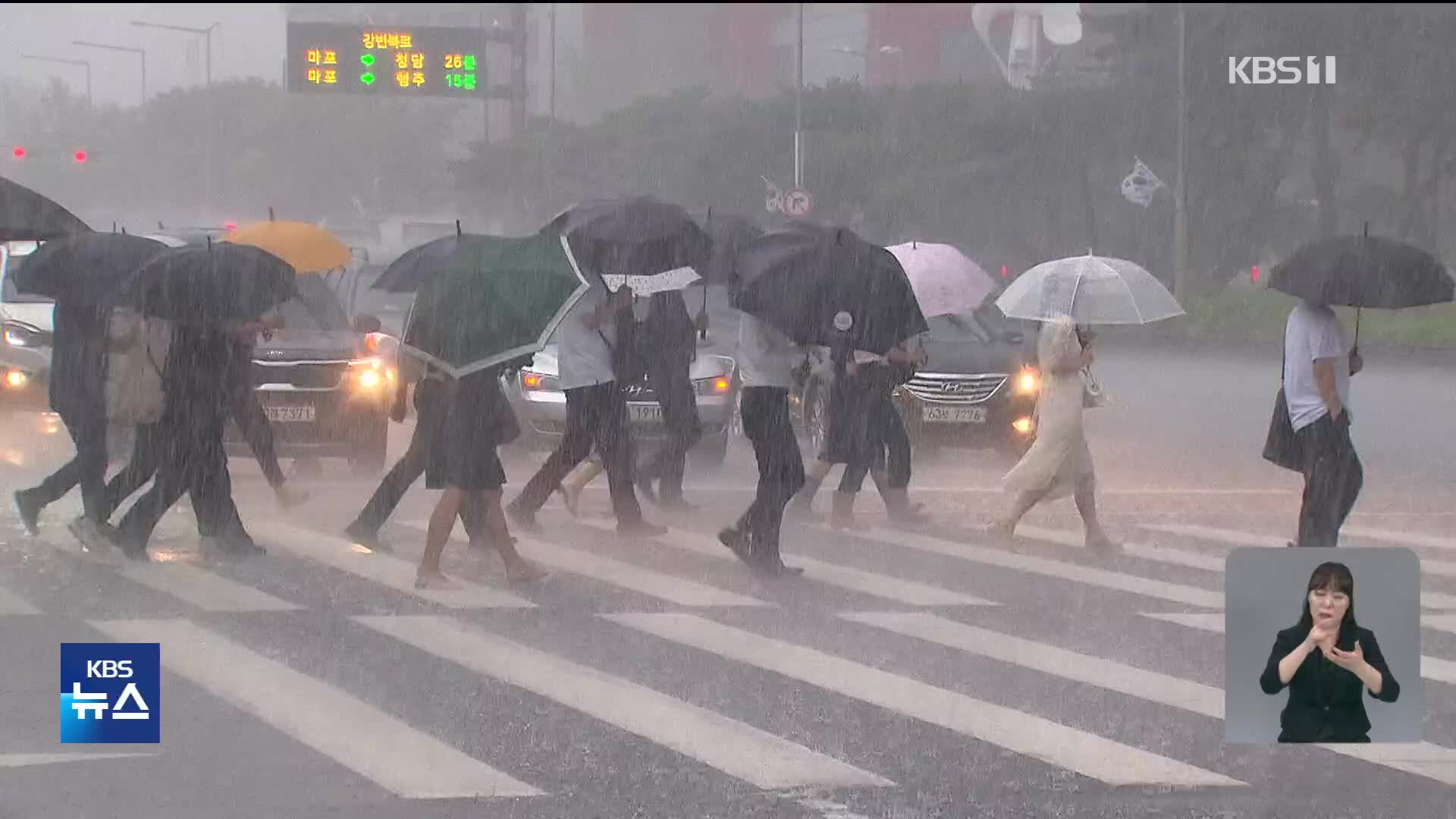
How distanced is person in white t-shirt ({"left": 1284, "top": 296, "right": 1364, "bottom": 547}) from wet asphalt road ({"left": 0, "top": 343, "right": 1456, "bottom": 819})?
2.09ft

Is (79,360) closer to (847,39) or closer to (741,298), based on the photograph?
(741,298)

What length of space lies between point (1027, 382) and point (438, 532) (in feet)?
22.8

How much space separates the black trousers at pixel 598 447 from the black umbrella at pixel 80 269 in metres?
2.45

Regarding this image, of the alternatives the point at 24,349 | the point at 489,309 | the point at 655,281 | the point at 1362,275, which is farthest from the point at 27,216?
the point at 1362,275

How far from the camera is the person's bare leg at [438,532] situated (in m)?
9.66

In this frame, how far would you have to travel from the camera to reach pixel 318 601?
30.3ft

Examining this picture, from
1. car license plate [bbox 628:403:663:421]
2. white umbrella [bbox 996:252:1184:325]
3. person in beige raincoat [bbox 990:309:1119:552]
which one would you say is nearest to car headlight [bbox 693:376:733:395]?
car license plate [bbox 628:403:663:421]

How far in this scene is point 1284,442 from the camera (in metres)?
9.68

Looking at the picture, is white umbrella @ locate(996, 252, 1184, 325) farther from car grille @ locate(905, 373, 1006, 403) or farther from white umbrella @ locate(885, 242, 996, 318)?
car grille @ locate(905, 373, 1006, 403)

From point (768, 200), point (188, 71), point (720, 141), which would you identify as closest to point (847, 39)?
point (188, 71)

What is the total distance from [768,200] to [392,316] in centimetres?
1344

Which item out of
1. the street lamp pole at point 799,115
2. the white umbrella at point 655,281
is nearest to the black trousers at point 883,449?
the white umbrella at point 655,281

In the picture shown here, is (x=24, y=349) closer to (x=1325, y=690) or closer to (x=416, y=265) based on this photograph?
(x=416, y=265)

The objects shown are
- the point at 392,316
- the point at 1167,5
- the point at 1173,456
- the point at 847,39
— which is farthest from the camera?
the point at 392,316
